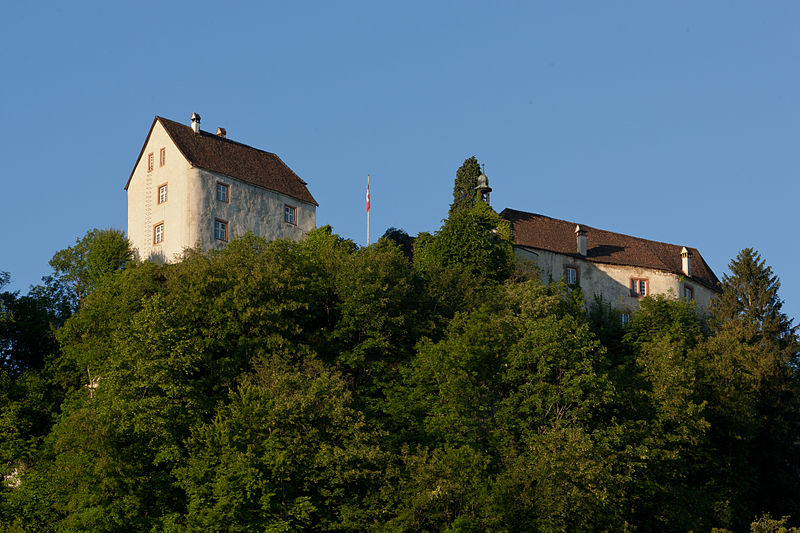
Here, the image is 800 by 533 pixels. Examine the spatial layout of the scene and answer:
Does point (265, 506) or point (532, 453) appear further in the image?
point (532, 453)

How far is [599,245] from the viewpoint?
296 ft

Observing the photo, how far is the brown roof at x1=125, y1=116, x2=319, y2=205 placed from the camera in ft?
239

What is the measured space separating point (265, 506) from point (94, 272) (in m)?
33.1

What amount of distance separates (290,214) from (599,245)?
28.5 metres

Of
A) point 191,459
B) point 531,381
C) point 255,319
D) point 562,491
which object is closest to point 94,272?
point 255,319

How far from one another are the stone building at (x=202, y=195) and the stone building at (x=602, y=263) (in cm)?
1862

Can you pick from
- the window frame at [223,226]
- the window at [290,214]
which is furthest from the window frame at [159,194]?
the window at [290,214]

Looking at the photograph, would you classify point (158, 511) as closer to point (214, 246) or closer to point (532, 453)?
point (532, 453)

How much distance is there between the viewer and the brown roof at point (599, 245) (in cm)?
8569

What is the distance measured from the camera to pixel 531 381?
174 feet

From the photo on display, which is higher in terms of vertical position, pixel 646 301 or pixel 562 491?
pixel 646 301

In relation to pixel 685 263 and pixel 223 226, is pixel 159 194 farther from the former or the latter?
pixel 685 263

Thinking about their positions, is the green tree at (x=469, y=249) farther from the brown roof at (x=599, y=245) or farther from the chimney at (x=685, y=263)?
the chimney at (x=685, y=263)

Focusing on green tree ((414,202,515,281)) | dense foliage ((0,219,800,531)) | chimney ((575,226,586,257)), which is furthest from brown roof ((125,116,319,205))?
chimney ((575,226,586,257))
